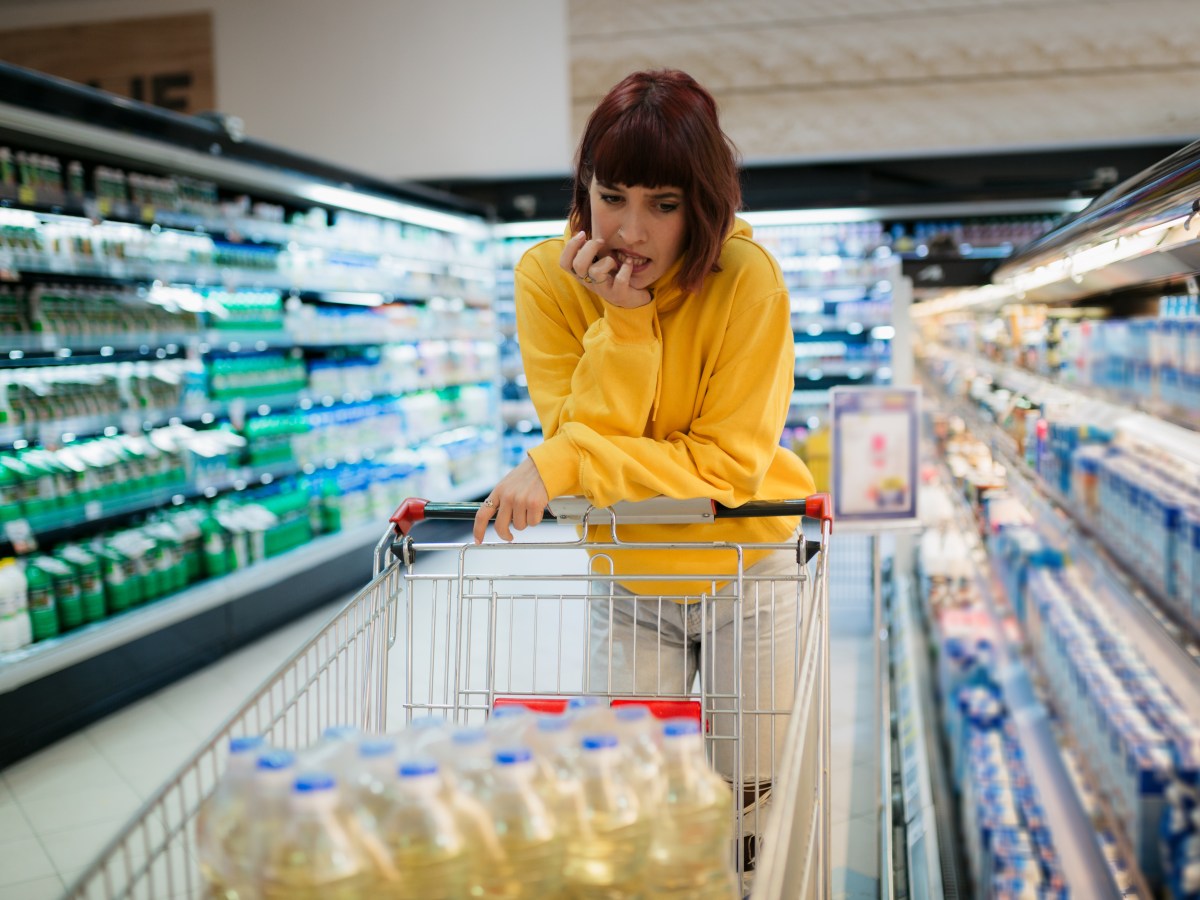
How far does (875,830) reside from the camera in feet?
10.3

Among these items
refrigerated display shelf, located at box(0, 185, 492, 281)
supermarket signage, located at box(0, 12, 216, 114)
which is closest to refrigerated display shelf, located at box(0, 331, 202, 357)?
refrigerated display shelf, located at box(0, 185, 492, 281)

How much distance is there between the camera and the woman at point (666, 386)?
5.02 ft

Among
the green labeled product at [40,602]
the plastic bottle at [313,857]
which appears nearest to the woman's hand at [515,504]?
the plastic bottle at [313,857]

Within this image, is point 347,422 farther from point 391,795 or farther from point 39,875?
point 391,795

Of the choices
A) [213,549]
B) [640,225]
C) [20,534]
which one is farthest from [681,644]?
[213,549]

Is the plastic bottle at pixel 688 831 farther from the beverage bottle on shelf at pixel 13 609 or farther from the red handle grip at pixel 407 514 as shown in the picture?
the beverage bottle on shelf at pixel 13 609

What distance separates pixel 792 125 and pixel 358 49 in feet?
11.5

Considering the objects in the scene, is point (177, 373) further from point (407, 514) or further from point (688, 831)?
point (688, 831)

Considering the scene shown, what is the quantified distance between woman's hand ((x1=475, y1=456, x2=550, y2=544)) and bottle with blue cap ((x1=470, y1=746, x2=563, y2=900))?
531 mm

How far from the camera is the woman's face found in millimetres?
1561

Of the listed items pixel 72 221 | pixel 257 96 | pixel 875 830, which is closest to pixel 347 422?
pixel 72 221

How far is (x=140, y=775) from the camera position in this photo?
3689 mm

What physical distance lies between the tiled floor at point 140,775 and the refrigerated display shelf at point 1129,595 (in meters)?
1.05

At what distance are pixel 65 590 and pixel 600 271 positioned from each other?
3413 mm
